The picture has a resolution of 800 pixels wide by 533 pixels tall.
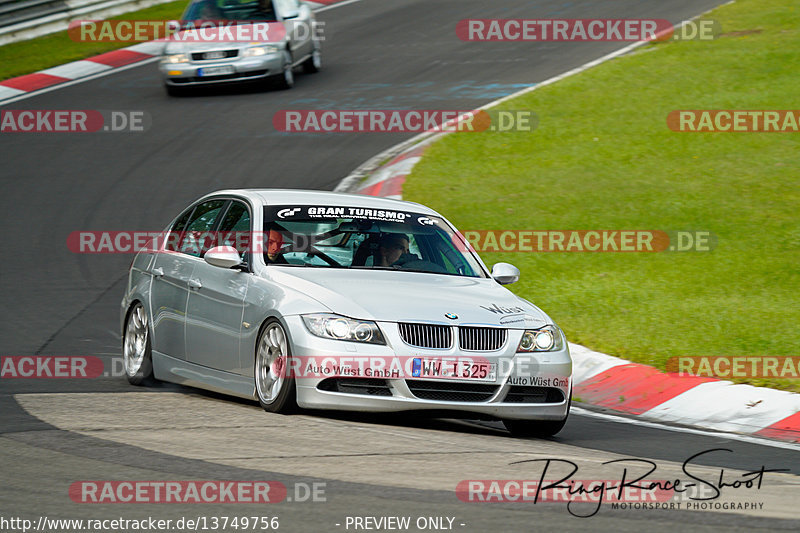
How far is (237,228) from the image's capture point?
9.16 m

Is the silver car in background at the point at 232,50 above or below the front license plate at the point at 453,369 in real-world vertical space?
above

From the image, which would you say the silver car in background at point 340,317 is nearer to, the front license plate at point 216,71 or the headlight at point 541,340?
the headlight at point 541,340

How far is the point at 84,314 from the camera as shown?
12.1m

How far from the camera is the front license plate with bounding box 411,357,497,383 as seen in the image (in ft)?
25.4

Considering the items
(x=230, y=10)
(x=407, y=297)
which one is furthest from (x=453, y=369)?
(x=230, y=10)

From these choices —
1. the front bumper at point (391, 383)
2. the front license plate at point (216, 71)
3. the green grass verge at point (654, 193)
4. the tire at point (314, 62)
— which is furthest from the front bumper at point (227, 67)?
the front bumper at point (391, 383)

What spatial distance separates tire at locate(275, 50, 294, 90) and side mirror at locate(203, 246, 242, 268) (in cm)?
1395

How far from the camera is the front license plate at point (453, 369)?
7754 millimetres

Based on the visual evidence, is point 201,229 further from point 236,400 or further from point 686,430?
point 686,430

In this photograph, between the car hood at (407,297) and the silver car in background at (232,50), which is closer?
the car hood at (407,297)

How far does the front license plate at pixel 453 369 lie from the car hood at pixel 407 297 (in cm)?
25

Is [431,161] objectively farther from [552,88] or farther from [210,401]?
[210,401]

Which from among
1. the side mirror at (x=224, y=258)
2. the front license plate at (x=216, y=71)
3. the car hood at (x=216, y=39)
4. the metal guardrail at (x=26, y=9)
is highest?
the metal guardrail at (x=26, y=9)

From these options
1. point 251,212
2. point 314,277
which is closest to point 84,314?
point 251,212
